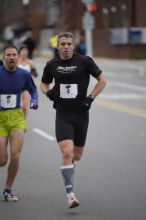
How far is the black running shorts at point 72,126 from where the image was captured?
875cm

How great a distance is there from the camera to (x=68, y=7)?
69688 millimetres

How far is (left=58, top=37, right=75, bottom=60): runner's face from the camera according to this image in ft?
28.5

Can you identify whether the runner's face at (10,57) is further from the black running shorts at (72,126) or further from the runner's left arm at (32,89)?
the black running shorts at (72,126)

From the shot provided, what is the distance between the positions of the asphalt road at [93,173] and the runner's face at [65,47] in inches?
62.8

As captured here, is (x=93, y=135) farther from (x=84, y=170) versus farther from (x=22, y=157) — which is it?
(x=84, y=170)

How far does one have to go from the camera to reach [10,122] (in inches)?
357

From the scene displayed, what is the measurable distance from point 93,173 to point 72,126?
2.43 meters

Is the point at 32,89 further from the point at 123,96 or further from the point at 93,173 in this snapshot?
the point at 123,96

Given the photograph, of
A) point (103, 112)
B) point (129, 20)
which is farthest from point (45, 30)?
point (103, 112)

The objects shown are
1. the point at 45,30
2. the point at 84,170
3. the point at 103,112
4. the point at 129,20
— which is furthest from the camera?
the point at 45,30

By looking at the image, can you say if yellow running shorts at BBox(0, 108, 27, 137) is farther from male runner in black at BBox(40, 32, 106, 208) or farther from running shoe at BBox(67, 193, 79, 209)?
running shoe at BBox(67, 193, 79, 209)

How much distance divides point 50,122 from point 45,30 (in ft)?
213

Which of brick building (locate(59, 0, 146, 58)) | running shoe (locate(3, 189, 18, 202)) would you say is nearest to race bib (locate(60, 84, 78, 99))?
running shoe (locate(3, 189, 18, 202))

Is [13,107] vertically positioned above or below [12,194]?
above
